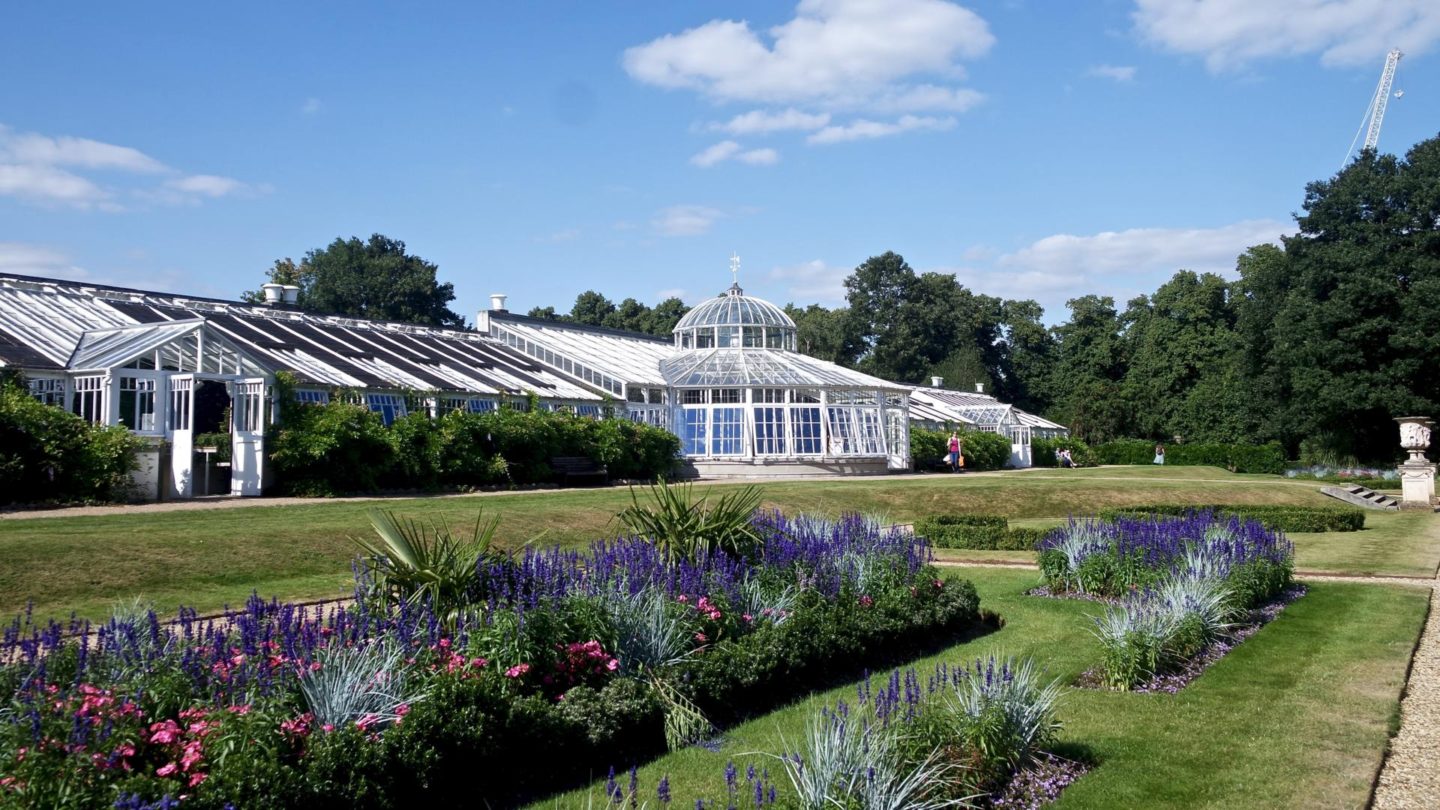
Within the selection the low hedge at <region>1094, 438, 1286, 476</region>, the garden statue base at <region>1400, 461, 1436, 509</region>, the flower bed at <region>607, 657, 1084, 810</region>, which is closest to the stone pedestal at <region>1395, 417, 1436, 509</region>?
the garden statue base at <region>1400, 461, 1436, 509</region>

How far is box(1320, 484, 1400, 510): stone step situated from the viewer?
A: 26.3 meters

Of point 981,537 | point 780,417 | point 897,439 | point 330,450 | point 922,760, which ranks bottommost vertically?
point 922,760

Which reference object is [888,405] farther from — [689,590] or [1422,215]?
[689,590]

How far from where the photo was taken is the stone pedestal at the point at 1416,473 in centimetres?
2533

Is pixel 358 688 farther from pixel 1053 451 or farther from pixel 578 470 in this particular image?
pixel 1053 451

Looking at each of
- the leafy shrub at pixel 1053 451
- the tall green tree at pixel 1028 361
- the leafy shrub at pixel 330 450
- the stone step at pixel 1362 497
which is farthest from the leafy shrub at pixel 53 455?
the tall green tree at pixel 1028 361

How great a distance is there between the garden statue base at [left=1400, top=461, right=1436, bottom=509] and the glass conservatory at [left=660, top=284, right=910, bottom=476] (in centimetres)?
1638

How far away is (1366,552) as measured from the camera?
16.7 m

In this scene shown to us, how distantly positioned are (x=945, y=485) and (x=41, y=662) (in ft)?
77.7

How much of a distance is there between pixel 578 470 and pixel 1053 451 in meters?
34.6

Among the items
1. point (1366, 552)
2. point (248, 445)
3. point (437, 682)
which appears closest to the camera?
point (437, 682)

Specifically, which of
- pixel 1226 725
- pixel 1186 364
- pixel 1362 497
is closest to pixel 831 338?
pixel 1186 364

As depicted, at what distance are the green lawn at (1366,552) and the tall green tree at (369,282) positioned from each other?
4969 centimetres

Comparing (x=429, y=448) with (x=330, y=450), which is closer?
(x=330, y=450)
